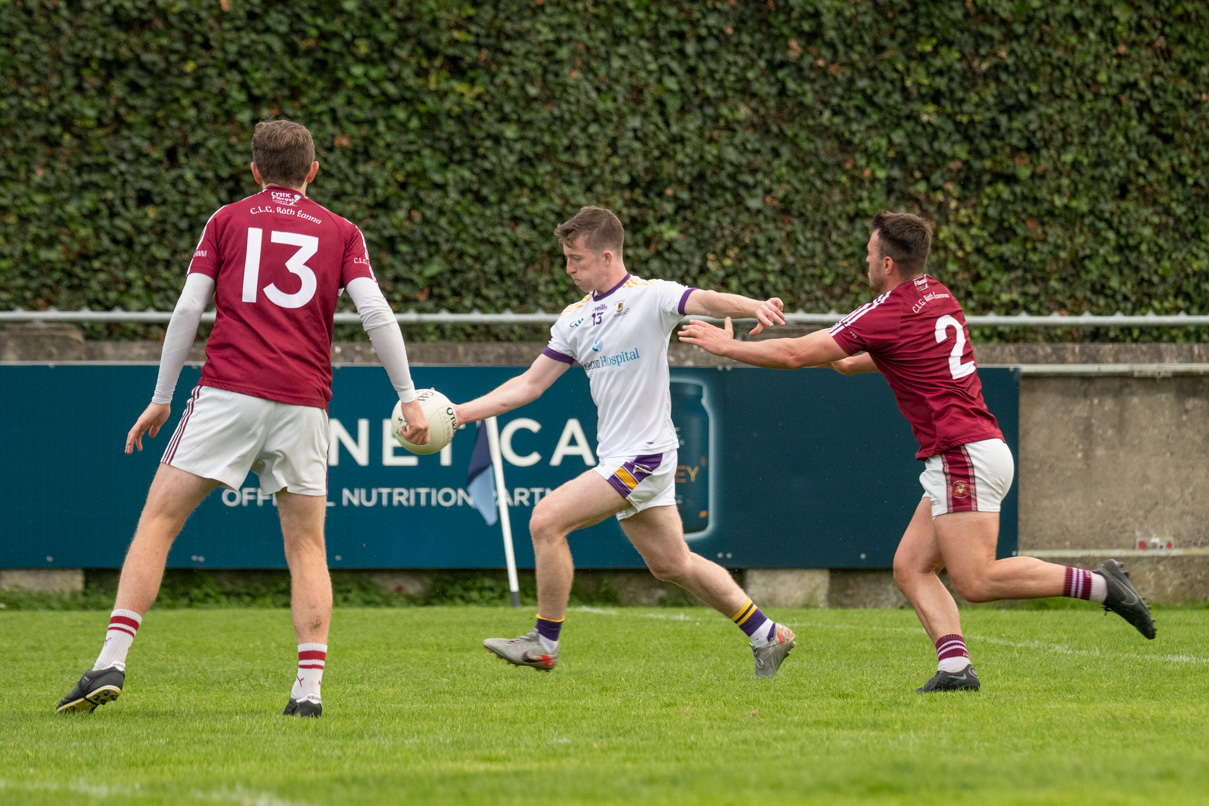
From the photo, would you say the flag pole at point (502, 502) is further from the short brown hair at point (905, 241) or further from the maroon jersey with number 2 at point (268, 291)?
the maroon jersey with number 2 at point (268, 291)

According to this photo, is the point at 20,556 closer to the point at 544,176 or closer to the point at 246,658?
the point at 246,658

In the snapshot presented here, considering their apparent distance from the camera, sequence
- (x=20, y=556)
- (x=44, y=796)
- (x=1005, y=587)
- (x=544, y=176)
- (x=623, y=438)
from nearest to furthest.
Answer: (x=44, y=796) → (x=1005, y=587) → (x=623, y=438) → (x=20, y=556) → (x=544, y=176)

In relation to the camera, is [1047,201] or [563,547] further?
[1047,201]

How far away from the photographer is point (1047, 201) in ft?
40.1

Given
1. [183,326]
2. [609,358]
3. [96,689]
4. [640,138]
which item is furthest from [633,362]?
[640,138]

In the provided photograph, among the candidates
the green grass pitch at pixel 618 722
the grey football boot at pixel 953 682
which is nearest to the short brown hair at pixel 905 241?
the grey football boot at pixel 953 682

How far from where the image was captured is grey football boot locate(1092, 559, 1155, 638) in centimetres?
596

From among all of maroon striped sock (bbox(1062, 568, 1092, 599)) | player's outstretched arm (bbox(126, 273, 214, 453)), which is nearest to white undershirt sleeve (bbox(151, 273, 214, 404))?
player's outstretched arm (bbox(126, 273, 214, 453))

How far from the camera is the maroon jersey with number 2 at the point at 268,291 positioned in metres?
5.12

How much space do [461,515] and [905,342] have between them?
17.2 ft

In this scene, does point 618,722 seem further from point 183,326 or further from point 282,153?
point 282,153

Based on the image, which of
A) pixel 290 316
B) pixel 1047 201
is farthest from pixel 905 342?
pixel 1047 201

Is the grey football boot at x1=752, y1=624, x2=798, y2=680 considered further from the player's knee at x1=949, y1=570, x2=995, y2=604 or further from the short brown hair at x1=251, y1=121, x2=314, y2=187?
the short brown hair at x1=251, y1=121, x2=314, y2=187

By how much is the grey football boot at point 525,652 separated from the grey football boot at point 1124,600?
7.78 feet
